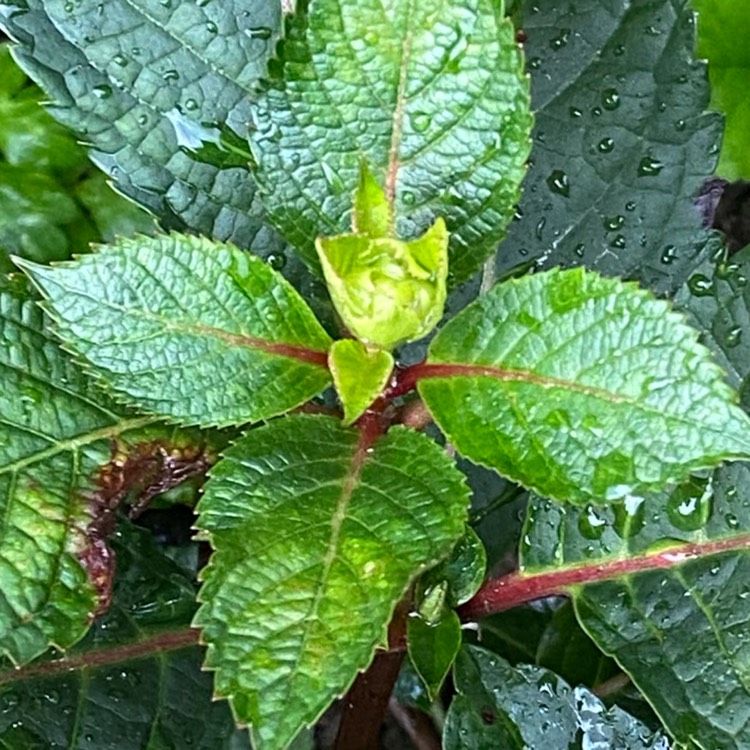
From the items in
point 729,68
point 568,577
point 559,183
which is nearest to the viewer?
point 568,577

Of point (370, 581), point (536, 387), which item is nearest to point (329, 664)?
point (370, 581)

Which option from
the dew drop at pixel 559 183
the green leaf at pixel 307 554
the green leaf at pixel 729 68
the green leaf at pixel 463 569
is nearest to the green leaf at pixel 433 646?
the green leaf at pixel 463 569

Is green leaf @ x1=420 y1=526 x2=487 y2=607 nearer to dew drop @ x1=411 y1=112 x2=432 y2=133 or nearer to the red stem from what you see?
the red stem

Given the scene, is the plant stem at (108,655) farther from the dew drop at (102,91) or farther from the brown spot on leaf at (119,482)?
the dew drop at (102,91)

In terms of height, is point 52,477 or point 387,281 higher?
point 387,281

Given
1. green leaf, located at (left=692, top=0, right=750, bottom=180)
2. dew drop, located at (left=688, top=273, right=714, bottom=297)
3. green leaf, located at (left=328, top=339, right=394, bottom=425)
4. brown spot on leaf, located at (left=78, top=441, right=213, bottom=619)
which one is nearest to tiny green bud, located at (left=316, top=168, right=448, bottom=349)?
green leaf, located at (left=328, top=339, right=394, bottom=425)

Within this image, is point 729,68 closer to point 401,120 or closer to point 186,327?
point 401,120

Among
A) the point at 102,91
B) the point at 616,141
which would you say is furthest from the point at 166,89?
the point at 616,141

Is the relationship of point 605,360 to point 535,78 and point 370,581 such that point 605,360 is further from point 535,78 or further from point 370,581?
point 535,78
